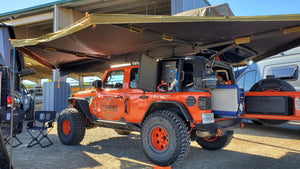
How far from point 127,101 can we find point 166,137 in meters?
1.20

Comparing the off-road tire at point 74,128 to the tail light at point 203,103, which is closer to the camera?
the tail light at point 203,103

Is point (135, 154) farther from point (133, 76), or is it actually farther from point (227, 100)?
point (227, 100)

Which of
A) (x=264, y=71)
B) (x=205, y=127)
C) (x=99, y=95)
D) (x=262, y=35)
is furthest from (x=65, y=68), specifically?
(x=264, y=71)

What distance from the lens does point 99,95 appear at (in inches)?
209

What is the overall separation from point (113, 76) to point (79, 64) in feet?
7.23

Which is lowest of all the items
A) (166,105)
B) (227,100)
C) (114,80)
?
(166,105)

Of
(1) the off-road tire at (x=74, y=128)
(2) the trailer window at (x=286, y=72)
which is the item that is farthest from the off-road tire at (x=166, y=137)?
(2) the trailer window at (x=286, y=72)

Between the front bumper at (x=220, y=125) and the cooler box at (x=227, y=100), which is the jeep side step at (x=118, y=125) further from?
the cooler box at (x=227, y=100)

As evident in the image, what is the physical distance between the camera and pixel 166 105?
4.18m

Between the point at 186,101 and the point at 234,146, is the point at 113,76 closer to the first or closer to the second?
the point at 186,101

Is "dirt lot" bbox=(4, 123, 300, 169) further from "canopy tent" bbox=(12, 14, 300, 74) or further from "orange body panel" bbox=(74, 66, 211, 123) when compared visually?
"canopy tent" bbox=(12, 14, 300, 74)

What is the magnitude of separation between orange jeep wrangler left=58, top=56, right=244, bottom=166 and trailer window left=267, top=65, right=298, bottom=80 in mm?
3069

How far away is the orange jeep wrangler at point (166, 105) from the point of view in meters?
3.74

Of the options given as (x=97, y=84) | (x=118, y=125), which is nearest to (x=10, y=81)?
(x=97, y=84)
